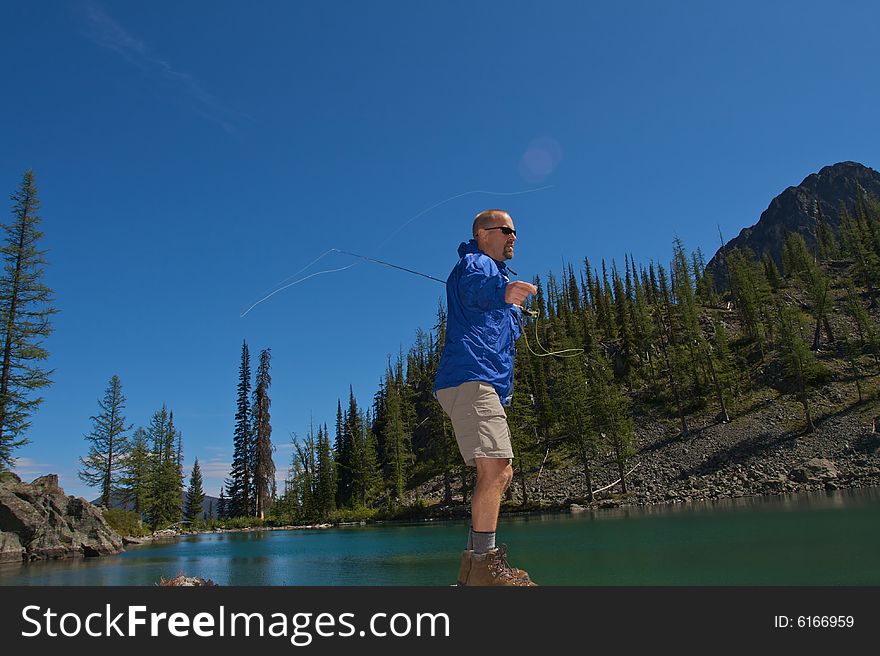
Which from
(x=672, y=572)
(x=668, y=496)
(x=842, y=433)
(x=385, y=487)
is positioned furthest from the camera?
→ (x=385, y=487)

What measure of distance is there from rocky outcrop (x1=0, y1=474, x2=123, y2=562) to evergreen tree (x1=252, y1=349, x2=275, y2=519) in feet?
115

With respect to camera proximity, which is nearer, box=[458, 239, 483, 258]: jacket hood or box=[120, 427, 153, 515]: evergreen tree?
box=[458, 239, 483, 258]: jacket hood

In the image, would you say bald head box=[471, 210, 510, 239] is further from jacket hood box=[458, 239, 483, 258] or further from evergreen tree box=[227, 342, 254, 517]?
evergreen tree box=[227, 342, 254, 517]

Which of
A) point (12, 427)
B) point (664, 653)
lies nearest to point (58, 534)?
point (12, 427)

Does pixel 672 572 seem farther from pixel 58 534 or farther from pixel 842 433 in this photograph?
pixel 842 433

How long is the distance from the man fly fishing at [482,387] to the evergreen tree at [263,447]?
2326 inches

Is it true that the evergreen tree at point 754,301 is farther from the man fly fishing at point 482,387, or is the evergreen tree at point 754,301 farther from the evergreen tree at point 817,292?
the man fly fishing at point 482,387

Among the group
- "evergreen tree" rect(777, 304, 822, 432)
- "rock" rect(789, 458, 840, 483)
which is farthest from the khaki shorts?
"evergreen tree" rect(777, 304, 822, 432)

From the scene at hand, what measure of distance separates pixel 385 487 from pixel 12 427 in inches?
1581

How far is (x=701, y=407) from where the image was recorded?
49.2 metres

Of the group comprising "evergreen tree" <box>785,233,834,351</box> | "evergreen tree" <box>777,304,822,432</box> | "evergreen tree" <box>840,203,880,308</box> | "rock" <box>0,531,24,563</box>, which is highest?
"evergreen tree" <box>840,203,880,308</box>

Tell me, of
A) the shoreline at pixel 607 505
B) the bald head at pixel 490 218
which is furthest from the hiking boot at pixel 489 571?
the shoreline at pixel 607 505

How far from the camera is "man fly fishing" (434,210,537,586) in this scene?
11.5ft

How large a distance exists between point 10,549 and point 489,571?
78.3 feet
